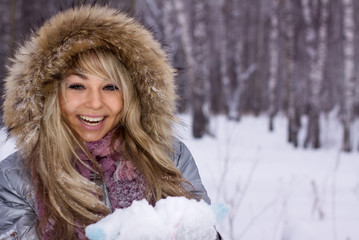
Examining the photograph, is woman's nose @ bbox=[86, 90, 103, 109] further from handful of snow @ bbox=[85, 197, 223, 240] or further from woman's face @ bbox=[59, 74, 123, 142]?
handful of snow @ bbox=[85, 197, 223, 240]

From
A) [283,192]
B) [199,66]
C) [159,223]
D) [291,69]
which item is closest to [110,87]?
[159,223]

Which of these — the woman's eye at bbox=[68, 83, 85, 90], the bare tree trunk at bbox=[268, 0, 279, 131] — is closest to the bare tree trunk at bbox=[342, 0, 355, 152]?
the bare tree trunk at bbox=[268, 0, 279, 131]

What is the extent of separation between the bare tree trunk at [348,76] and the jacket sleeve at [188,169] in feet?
24.6

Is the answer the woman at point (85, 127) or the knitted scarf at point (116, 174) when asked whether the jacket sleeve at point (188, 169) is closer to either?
the woman at point (85, 127)

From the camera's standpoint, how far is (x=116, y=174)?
2076 millimetres

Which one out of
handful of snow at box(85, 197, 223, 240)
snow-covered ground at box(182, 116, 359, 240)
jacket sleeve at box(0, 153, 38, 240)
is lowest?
snow-covered ground at box(182, 116, 359, 240)

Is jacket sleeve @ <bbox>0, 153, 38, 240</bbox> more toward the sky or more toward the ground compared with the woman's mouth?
more toward the ground

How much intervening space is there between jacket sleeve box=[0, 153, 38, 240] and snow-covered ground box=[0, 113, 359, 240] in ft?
0.70

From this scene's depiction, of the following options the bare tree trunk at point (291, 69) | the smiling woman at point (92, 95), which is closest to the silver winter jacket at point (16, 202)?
the smiling woman at point (92, 95)

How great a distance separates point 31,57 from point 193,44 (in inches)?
347

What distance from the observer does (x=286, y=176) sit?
5.93 m

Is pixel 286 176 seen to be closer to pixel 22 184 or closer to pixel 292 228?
pixel 292 228

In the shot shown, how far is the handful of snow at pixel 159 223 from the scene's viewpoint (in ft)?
4.48

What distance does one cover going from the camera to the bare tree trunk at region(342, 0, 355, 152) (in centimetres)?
923
